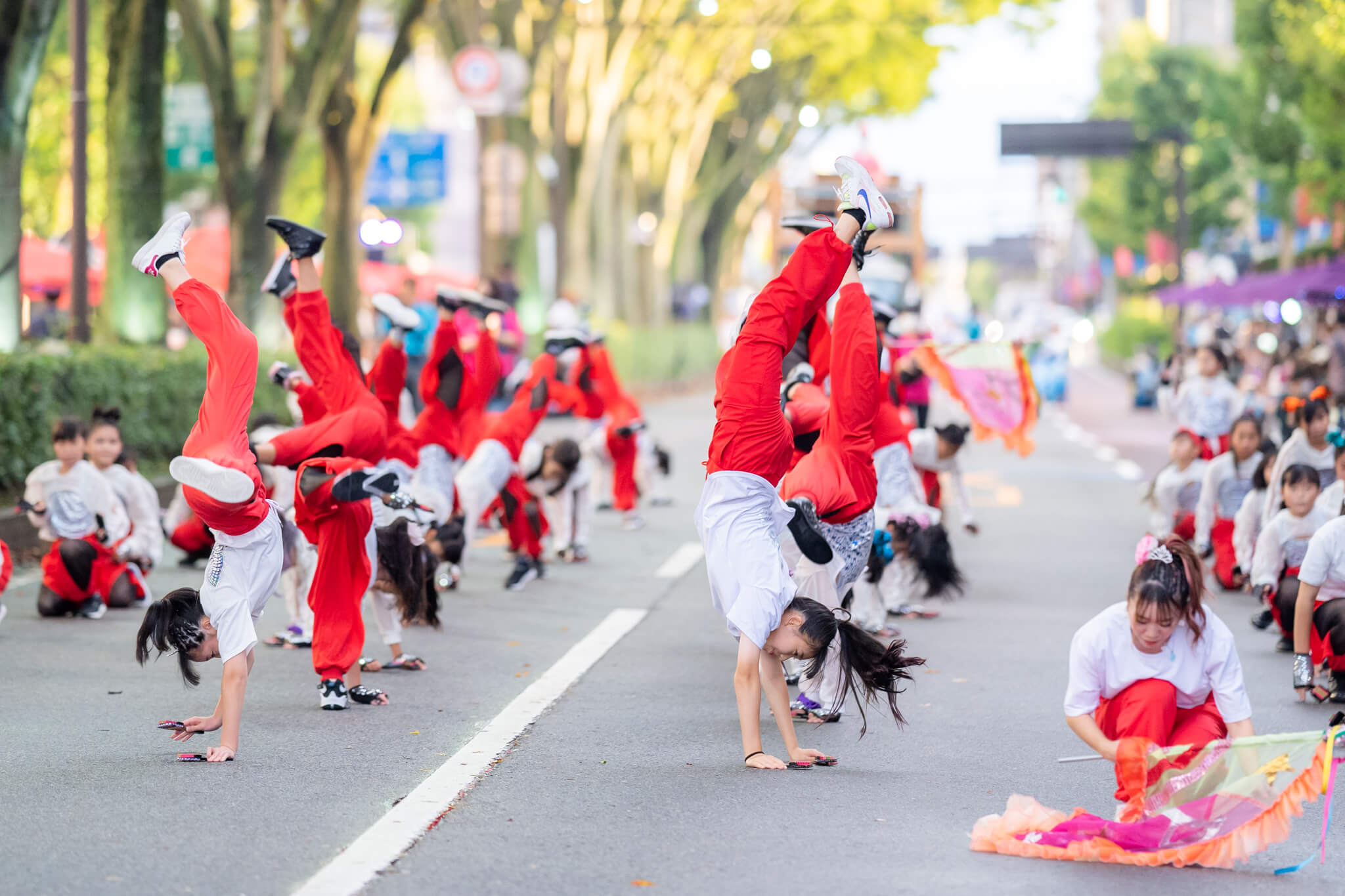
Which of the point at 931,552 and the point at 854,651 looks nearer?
the point at 854,651

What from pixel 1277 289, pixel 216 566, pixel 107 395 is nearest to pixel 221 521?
pixel 216 566

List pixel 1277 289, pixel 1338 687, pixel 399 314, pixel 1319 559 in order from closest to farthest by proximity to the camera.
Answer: pixel 1319 559 → pixel 1338 687 → pixel 399 314 → pixel 1277 289

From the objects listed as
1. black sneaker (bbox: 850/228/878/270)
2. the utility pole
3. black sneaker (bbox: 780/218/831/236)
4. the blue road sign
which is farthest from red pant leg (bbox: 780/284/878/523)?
the blue road sign

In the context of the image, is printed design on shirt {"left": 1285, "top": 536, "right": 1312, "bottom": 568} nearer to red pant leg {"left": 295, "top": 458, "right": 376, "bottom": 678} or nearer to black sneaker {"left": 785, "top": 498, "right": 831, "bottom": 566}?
black sneaker {"left": 785, "top": 498, "right": 831, "bottom": 566}

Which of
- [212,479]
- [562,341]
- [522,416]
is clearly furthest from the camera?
[562,341]

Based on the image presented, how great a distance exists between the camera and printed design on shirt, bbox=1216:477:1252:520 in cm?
1191

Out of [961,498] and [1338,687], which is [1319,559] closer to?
[1338,687]

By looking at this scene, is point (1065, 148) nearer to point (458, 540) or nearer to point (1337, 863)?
point (458, 540)

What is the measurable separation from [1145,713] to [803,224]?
3659mm

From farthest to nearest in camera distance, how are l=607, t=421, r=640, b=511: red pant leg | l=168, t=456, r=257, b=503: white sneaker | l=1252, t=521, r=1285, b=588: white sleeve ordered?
l=607, t=421, r=640, b=511: red pant leg, l=1252, t=521, r=1285, b=588: white sleeve, l=168, t=456, r=257, b=503: white sneaker

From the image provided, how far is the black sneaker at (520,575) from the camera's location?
12062 millimetres

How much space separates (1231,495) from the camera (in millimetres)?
11953

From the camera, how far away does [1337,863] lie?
5680 millimetres

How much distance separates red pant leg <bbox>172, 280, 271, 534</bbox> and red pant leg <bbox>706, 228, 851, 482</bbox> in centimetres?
172
